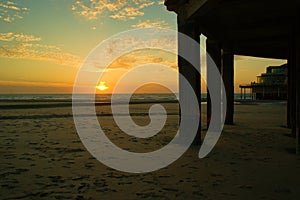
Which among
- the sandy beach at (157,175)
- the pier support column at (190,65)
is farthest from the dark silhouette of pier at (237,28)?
the sandy beach at (157,175)

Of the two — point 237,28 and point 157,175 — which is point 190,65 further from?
point 157,175

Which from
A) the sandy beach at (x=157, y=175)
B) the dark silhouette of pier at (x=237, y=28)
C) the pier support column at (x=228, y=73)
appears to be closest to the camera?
the sandy beach at (x=157, y=175)

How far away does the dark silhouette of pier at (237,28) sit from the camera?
258 inches

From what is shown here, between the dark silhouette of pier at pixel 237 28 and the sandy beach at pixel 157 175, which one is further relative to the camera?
the dark silhouette of pier at pixel 237 28

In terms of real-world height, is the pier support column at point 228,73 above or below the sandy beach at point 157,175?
above

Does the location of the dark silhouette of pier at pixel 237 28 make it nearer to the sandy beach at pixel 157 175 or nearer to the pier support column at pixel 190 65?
the pier support column at pixel 190 65

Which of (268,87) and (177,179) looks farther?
(268,87)

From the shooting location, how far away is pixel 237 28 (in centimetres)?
941

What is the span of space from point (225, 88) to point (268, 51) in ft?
10.7

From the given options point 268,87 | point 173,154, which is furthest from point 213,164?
point 268,87

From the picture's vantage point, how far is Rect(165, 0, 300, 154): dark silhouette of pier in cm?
656

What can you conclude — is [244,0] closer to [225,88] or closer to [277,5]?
[277,5]

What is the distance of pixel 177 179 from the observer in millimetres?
4672

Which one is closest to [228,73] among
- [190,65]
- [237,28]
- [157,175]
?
[237,28]
